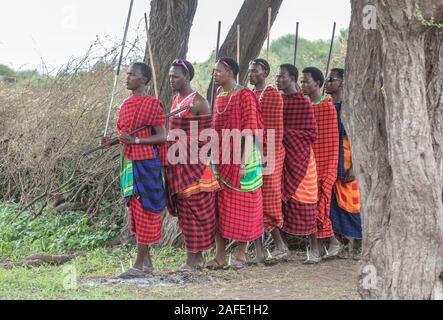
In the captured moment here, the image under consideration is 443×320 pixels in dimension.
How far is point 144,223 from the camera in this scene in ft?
23.1

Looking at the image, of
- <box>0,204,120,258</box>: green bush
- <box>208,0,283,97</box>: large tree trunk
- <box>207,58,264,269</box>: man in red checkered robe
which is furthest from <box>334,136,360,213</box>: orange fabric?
<box>0,204,120,258</box>: green bush

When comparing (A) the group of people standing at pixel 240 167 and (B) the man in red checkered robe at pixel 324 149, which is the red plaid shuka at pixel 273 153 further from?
(B) the man in red checkered robe at pixel 324 149

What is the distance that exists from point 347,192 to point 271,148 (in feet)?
3.40

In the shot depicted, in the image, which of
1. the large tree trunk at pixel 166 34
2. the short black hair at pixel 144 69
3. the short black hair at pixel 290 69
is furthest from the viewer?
the large tree trunk at pixel 166 34

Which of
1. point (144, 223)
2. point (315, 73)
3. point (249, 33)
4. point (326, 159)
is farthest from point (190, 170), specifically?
point (249, 33)

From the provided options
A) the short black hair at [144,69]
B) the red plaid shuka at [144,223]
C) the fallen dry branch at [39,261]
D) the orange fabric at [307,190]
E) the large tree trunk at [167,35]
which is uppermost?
the large tree trunk at [167,35]

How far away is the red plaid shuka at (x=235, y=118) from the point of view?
735cm

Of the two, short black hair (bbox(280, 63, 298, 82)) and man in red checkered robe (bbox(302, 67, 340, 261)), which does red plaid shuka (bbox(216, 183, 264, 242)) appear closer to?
man in red checkered robe (bbox(302, 67, 340, 261))

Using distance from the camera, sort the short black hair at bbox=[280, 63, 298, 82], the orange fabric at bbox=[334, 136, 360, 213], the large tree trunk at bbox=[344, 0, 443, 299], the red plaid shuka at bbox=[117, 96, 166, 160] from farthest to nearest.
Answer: the orange fabric at bbox=[334, 136, 360, 213] → the short black hair at bbox=[280, 63, 298, 82] → the red plaid shuka at bbox=[117, 96, 166, 160] → the large tree trunk at bbox=[344, 0, 443, 299]

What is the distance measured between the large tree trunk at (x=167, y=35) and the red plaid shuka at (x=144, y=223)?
6.06 feet

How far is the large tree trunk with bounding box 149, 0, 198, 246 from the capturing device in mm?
9023

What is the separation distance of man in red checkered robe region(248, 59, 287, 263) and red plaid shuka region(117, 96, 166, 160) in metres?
1.17

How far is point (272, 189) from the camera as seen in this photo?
777 centimetres

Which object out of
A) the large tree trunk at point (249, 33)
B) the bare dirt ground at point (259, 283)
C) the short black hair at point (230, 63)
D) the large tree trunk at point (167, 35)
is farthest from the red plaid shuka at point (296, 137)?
the large tree trunk at point (167, 35)
